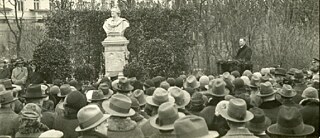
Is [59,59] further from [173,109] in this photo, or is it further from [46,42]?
[173,109]

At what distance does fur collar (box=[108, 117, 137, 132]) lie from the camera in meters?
5.37

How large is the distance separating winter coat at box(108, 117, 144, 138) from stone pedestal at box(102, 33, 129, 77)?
11948 millimetres

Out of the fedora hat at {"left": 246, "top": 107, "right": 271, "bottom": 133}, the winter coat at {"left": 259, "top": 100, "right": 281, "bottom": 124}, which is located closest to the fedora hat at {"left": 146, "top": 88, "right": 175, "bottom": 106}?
the fedora hat at {"left": 246, "top": 107, "right": 271, "bottom": 133}

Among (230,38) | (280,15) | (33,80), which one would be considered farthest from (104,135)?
(230,38)

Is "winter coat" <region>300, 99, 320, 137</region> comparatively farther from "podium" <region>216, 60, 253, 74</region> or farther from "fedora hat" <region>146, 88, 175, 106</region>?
"podium" <region>216, 60, 253, 74</region>

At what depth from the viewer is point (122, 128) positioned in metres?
5.36

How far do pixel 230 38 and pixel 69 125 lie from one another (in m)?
14.5

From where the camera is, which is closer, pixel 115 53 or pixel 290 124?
pixel 290 124

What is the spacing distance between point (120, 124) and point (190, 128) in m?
1.13

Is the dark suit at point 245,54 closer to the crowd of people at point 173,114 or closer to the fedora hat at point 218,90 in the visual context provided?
the crowd of people at point 173,114

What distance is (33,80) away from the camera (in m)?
13.8

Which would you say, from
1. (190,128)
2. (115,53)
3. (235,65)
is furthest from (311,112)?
(115,53)

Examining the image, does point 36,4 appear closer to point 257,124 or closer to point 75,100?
point 75,100

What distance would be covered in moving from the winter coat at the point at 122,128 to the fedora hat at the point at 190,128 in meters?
0.95
